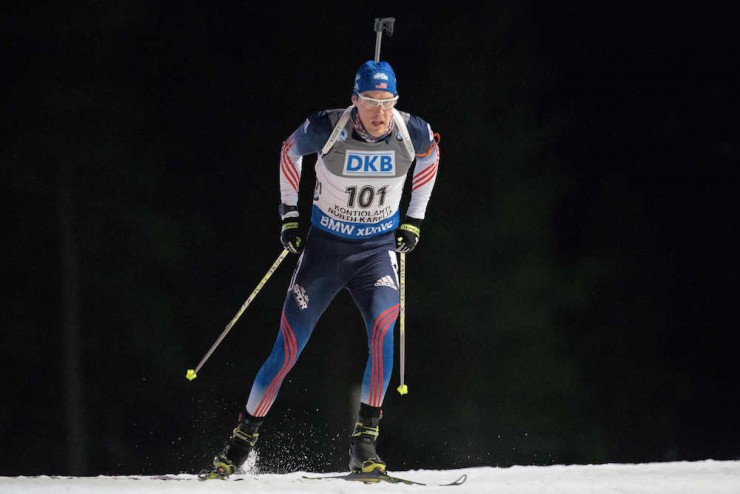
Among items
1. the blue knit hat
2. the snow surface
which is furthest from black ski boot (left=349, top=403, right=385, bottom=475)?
the blue knit hat

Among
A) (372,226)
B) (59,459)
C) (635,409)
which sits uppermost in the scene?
(372,226)

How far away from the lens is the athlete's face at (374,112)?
394 centimetres

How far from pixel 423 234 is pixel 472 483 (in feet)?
8.74

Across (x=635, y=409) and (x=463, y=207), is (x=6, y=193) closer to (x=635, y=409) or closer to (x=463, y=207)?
(x=463, y=207)

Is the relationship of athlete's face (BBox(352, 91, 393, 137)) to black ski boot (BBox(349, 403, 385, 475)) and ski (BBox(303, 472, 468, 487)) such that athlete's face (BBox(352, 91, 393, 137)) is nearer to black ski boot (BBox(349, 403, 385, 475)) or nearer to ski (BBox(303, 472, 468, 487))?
black ski boot (BBox(349, 403, 385, 475))

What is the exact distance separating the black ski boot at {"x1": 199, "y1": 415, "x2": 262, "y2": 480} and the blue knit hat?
1.39 m

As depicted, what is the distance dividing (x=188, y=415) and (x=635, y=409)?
320cm

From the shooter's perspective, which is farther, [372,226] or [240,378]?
[240,378]

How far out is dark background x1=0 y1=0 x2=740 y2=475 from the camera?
19.6 ft

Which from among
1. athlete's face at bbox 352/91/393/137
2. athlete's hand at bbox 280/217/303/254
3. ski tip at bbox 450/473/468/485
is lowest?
ski tip at bbox 450/473/468/485

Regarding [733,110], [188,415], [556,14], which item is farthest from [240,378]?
[733,110]

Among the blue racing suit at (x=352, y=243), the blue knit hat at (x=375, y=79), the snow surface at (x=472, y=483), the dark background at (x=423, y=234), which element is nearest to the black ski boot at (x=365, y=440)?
the blue racing suit at (x=352, y=243)

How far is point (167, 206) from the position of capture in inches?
240

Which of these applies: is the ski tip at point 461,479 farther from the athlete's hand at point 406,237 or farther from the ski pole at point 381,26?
the ski pole at point 381,26
